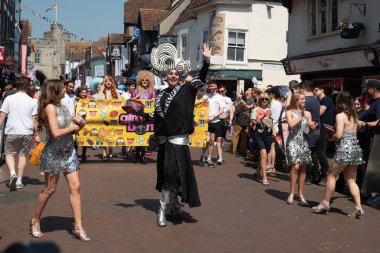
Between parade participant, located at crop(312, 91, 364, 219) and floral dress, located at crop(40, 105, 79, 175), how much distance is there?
344 centimetres

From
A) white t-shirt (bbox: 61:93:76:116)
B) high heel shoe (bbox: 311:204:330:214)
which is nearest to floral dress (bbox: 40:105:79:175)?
high heel shoe (bbox: 311:204:330:214)

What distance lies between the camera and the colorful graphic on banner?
11.8 metres

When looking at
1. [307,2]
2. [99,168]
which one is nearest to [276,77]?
[307,2]

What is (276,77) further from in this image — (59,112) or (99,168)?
(59,112)

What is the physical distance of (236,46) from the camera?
89.9 feet

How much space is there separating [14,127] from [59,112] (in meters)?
3.34

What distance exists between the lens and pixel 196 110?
38.8ft

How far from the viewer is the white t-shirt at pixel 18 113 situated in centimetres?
862

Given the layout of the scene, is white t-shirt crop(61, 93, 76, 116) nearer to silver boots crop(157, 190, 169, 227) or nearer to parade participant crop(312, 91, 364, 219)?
silver boots crop(157, 190, 169, 227)

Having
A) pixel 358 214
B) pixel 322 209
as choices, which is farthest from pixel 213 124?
pixel 358 214

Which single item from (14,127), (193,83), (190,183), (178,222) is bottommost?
(178,222)

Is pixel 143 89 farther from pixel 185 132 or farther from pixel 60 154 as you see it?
pixel 60 154

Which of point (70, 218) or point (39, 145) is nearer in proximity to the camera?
point (70, 218)

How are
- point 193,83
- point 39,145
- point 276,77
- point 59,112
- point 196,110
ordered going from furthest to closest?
point 276,77, point 196,110, point 39,145, point 193,83, point 59,112
